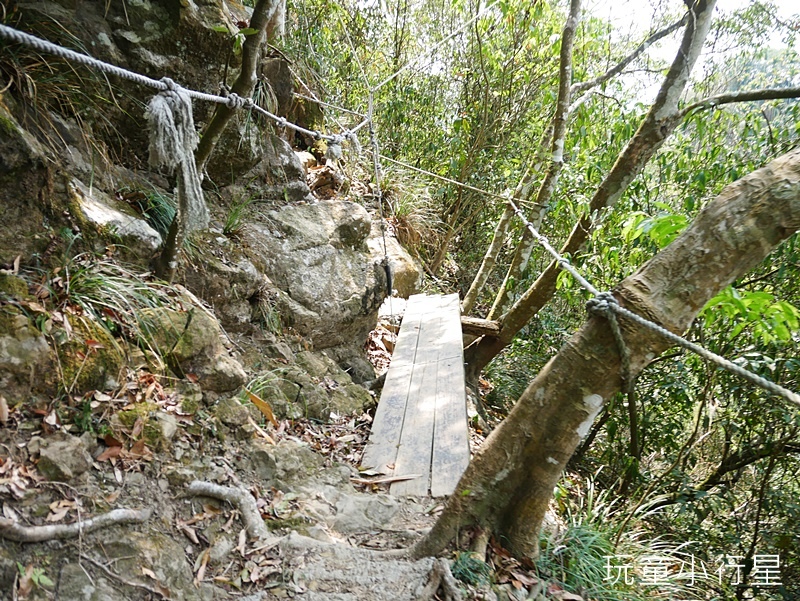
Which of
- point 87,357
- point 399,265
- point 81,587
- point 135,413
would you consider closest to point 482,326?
point 399,265

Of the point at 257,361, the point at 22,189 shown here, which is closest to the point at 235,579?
the point at 257,361

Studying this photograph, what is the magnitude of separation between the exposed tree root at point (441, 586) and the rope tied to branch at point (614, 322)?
904 millimetres

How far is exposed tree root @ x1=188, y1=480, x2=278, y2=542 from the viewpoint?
6.64 feet

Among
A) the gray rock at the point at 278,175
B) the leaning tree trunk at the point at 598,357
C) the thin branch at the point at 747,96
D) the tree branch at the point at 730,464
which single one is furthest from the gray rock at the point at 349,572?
the gray rock at the point at 278,175

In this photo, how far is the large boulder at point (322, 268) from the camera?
3869mm

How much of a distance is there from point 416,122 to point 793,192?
21.7 feet

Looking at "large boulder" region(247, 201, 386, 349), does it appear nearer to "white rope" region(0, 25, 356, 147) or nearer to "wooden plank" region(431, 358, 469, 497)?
"wooden plank" region(431, 358, 469, 497)

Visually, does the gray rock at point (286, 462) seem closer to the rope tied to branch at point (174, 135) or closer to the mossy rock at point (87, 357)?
the mossy rock at point (87, 357)

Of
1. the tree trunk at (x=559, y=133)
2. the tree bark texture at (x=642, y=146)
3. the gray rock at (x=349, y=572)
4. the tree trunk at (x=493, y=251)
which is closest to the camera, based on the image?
the gray rock at (x=349, y=572)

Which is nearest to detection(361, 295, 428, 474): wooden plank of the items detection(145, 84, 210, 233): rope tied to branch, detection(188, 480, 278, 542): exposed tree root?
detection(188, 480, 278, 542): exposed tree root

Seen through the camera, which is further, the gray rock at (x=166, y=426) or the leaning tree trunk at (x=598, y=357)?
the gray rock at (x=166, y=426)

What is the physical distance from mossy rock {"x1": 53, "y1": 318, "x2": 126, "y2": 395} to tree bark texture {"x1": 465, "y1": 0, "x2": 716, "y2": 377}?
306 centimetres

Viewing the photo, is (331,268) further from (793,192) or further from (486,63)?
(486,63)

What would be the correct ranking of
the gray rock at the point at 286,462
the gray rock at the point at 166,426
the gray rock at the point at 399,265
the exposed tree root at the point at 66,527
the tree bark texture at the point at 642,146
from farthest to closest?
the gray rock at the point at 399,265
the tree bark texture at the point at 642,146
the gray rock at the point at 286,462
the gray rock at the point at 166,426
the exposed tree root at the point at 66,527
